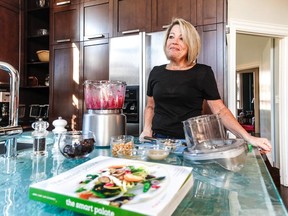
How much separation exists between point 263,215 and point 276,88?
3.16 m

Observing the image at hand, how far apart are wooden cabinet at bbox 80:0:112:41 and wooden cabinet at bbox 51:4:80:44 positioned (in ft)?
0.30

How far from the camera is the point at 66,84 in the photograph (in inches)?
101

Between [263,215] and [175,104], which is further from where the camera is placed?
[175,104]

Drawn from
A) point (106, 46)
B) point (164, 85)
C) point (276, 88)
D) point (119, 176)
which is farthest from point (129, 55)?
point (276, 88)

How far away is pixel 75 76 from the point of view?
8.26 ft

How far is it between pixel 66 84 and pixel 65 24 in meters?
0.66

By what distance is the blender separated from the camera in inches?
39.5

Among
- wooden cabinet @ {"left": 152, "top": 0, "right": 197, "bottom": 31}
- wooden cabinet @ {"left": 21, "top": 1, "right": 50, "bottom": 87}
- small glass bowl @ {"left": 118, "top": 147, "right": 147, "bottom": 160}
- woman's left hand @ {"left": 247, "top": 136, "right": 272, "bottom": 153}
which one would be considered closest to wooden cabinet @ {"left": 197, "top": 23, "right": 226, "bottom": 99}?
wooden cabinet @ {"left": 152, "top": 0, "right": 197, "bottom": 31}

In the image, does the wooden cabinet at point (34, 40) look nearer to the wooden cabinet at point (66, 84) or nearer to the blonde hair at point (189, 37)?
the wooden cabinet at point (66, 84)

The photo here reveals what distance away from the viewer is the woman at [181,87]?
4.16 feet

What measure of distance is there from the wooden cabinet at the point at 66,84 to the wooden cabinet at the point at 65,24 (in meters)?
0.08

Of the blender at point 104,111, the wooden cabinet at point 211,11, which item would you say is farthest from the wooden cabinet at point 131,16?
the blender at point 104,111

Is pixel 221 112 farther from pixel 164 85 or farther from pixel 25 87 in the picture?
pixel 25 87

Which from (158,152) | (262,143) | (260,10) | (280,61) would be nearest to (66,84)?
(158,152)
